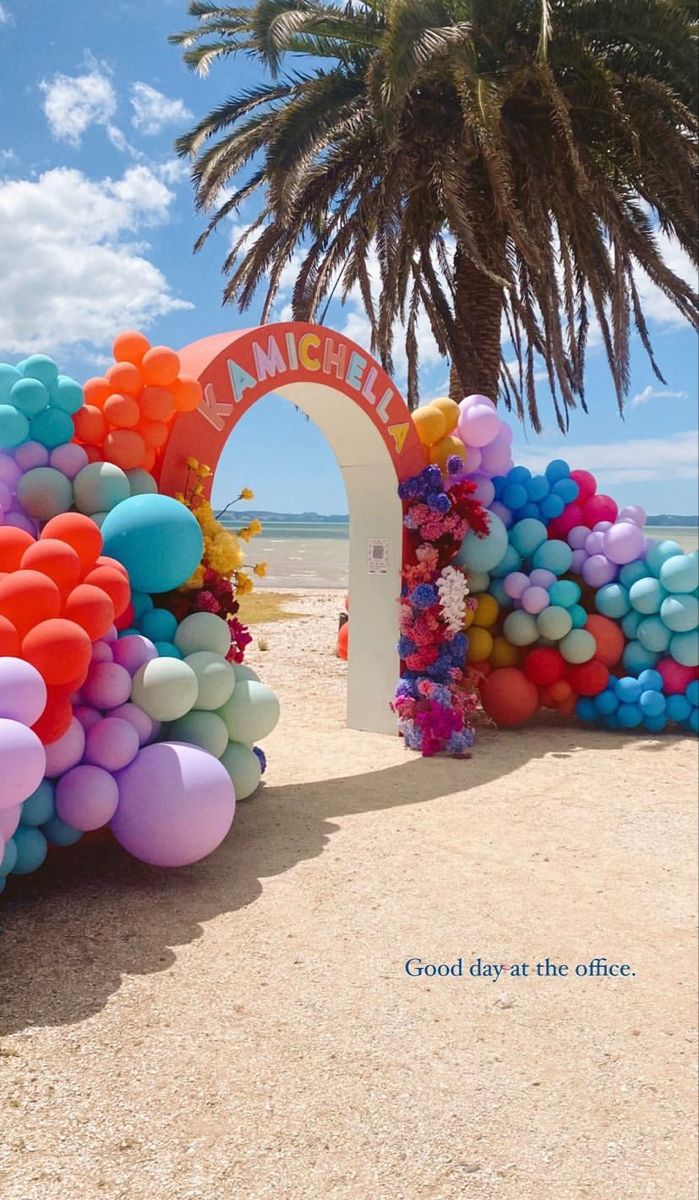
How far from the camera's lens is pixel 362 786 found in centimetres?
617

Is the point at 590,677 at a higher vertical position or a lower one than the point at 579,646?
lower

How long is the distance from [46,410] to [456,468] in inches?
144

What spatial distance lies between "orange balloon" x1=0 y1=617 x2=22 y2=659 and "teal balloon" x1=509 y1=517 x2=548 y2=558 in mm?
5265

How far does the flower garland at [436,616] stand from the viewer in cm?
712

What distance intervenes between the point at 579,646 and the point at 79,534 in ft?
16.2

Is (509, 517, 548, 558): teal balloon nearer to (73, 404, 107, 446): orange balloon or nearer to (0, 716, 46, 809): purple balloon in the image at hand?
(73, 404, 107, 446): orange balloon

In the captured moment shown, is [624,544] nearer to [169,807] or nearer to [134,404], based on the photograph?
[134,404]

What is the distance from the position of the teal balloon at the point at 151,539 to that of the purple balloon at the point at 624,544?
4516 mm

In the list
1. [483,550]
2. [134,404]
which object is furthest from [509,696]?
[134,404]

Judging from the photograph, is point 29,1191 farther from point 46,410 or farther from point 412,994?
point 46,410

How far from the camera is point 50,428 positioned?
4512 millimetres

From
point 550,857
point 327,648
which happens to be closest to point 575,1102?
point 550,857

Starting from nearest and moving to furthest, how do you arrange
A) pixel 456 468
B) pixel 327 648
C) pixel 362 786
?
pixel 362 786 → pixel 456 468 → pixel 327 648

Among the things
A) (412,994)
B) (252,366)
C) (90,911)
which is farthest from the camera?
(252,366)
